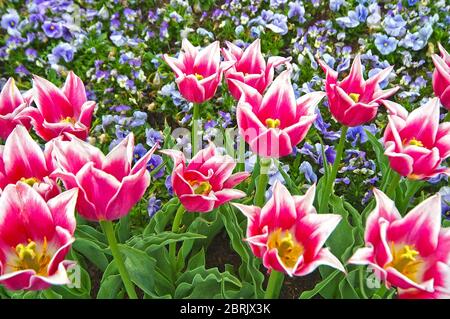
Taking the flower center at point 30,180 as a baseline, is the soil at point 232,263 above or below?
below

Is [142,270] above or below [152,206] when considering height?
above

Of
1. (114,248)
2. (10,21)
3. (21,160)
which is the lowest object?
(114,248)

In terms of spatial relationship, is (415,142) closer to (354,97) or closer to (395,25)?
(354,97)

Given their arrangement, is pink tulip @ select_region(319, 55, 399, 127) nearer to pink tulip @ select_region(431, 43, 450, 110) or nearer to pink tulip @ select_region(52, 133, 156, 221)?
pink tulip @ select_region(431, 43, 450, 110)

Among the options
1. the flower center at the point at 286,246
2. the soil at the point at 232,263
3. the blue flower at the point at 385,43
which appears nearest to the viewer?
the flower center at the point at 286,246

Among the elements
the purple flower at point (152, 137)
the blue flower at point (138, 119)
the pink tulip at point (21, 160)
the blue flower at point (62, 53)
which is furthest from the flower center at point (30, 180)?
the blue flower at point (62, 53)

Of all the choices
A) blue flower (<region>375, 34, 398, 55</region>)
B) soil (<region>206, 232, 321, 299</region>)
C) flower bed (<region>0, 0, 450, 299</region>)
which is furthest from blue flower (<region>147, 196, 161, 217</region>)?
blue flower (<region>375, 34, 398, 55</region>)

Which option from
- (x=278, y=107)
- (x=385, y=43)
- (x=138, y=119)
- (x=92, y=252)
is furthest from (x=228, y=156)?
(x=385, y=43)

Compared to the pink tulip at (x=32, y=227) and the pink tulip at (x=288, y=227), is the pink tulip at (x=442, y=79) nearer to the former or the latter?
the pink tulip at (x=288, y=227)

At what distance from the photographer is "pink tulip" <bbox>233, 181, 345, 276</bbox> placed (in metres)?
1.43

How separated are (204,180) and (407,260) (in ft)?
2.00

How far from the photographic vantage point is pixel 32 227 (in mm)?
1446

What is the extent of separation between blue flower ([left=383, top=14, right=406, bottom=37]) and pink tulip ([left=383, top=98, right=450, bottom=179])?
156 centimetres

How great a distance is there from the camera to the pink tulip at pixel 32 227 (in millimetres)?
1379
